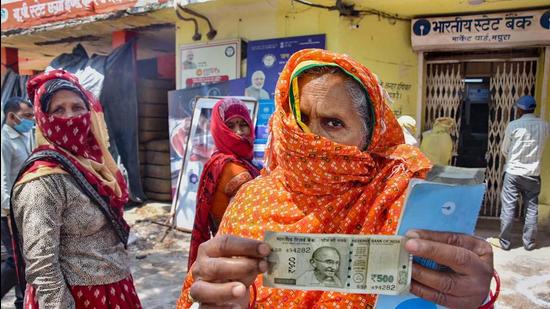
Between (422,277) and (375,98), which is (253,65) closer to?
(375,98)

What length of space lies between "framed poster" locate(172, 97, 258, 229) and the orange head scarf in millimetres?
4761

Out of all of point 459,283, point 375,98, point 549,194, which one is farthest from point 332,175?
point 549,194

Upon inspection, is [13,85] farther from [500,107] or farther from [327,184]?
[327,184]

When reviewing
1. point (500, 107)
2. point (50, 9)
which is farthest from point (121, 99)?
point (500, 107)

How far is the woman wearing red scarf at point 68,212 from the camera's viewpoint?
5.90 ft

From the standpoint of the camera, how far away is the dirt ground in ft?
12.7

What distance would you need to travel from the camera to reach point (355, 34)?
18.9ft

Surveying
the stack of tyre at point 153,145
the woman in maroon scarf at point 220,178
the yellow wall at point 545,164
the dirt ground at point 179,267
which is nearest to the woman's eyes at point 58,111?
the woman in maroon scarf at point 220,178

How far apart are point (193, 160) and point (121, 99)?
2.07 m

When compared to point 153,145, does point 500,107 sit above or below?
above

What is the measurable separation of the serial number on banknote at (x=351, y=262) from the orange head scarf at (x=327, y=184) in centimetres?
21

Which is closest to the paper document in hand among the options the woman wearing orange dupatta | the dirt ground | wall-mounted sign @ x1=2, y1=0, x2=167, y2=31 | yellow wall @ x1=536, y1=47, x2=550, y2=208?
the woman wearing orange dupatta

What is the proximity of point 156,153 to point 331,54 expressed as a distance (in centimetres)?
669

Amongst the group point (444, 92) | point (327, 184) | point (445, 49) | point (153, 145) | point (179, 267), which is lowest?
point (179, 267)
